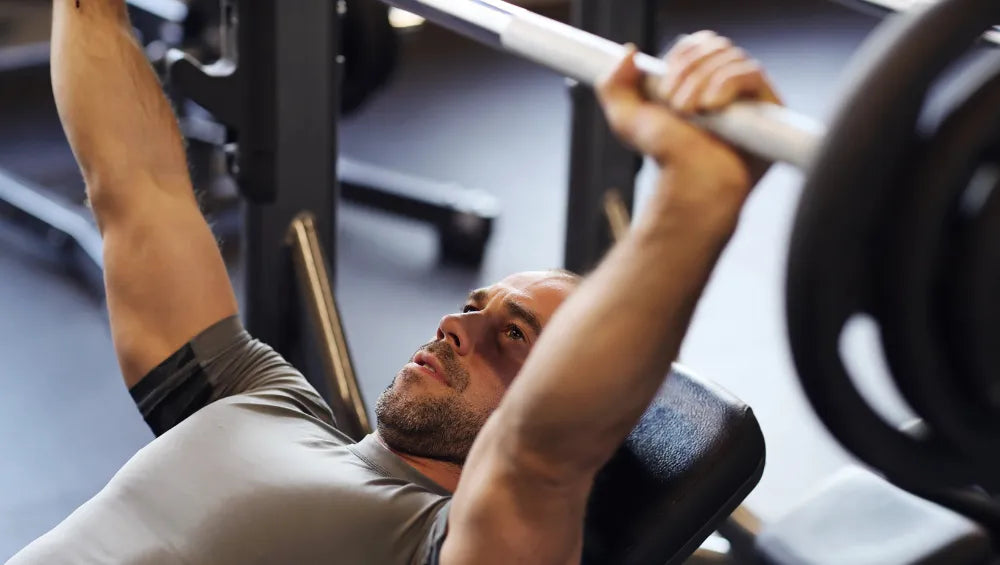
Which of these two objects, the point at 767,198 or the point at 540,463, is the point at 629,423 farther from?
the point at 767,198

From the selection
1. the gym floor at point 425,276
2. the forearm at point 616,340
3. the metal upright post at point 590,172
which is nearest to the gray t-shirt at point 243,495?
the forearm at point 616,340

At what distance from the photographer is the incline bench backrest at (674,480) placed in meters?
1.40

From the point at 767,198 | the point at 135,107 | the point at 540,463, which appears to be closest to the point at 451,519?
the point at 540,463

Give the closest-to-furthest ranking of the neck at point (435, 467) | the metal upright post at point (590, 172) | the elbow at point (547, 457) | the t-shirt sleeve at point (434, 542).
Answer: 1. the elbow at point (547, 457)
2. the t-shirt sleeve at point (434, 542)
3. the neck at point (435, 467)
4. the metal upright post at point (590, 172)

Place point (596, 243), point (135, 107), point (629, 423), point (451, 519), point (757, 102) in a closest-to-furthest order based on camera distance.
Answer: point (757, 102) < point (629, 423) < point (451, 519) < point (135, 107) < point (596, 243)

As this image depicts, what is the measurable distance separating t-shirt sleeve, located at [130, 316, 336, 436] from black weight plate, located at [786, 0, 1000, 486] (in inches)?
35.1

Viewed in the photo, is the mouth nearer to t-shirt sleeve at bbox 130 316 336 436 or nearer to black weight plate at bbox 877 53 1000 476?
t-shirt sleeve at bbox 130 316 336 436

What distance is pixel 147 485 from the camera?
1.43m

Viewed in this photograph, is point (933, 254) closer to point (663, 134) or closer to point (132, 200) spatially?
point (663, 134)

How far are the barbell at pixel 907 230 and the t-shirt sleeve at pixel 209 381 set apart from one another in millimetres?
895

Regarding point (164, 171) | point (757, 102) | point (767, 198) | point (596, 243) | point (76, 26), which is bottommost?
point (767, 198)

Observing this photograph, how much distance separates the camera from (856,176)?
757mm

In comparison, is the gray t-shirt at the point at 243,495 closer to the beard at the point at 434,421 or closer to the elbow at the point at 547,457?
the beard at the point at 434,421

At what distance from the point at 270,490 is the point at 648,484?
395 millimetres
